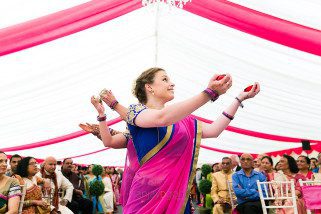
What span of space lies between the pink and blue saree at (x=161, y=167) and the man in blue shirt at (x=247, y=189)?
408cm

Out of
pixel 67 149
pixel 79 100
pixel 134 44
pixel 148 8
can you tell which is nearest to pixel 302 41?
pixel 148 8

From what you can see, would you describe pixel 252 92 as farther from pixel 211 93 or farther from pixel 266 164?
pixel 266 164

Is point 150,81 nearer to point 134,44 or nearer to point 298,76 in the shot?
point 298,76

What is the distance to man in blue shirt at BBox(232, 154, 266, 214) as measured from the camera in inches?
222

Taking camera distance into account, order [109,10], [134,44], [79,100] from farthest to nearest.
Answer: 1. [79,100]
2. [134,44]
3. [109,10]

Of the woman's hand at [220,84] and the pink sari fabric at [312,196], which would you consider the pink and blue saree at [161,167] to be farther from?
the pink sari fabric at [312,196]

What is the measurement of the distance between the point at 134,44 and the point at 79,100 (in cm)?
180

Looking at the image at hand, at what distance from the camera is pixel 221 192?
668 cm

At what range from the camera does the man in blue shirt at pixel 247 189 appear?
5.63m

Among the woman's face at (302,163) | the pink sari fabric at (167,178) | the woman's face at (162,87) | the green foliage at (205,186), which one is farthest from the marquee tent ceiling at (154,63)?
the pink sari fabric at (167,178)

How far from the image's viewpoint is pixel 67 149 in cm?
1281

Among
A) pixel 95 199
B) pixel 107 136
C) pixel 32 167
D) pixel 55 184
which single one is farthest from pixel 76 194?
pixel 107 136

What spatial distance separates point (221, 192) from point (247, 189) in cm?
99

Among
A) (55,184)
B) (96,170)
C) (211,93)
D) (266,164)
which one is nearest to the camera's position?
(211,93)
